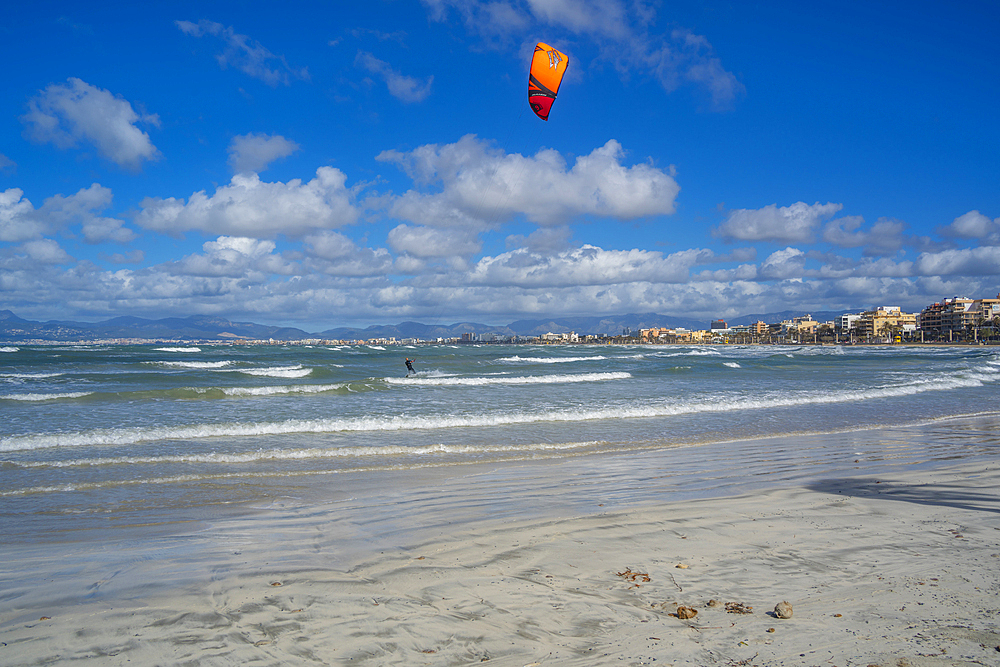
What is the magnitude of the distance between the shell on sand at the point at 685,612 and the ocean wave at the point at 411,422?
34.7 feet

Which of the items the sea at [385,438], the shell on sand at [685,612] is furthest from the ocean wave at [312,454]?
the shell on sand at [685,612]

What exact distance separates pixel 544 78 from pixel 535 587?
14951 mm

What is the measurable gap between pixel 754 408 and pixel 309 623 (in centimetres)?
1698

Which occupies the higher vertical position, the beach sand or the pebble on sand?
the pebble on sand

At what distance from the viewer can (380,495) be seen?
7352 mm

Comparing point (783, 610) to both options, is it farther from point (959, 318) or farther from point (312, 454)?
point (959, 318)

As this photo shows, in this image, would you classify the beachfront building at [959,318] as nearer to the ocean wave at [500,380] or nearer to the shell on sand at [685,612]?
the ocean wave at [500,380]

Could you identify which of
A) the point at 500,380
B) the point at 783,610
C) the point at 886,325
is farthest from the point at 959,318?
the point at 783,610

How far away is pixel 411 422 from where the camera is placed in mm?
14258

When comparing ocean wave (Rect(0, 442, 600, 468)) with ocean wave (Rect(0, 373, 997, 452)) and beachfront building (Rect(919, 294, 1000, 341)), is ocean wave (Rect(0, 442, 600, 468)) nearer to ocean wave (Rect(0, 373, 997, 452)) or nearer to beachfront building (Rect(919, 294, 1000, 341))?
ocean wave (Rect(0, 373, 997, 452))

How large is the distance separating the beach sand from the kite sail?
1277cm

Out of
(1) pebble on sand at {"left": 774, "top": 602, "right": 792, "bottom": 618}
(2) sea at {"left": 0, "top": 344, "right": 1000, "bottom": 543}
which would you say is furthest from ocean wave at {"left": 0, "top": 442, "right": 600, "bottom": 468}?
(1) pebble on sand at {"left": 774, "top": 602, "right": 792, "bottom": 618}

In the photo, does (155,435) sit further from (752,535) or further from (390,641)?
(752,535)

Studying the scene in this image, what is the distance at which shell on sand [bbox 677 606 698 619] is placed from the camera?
139 inches
